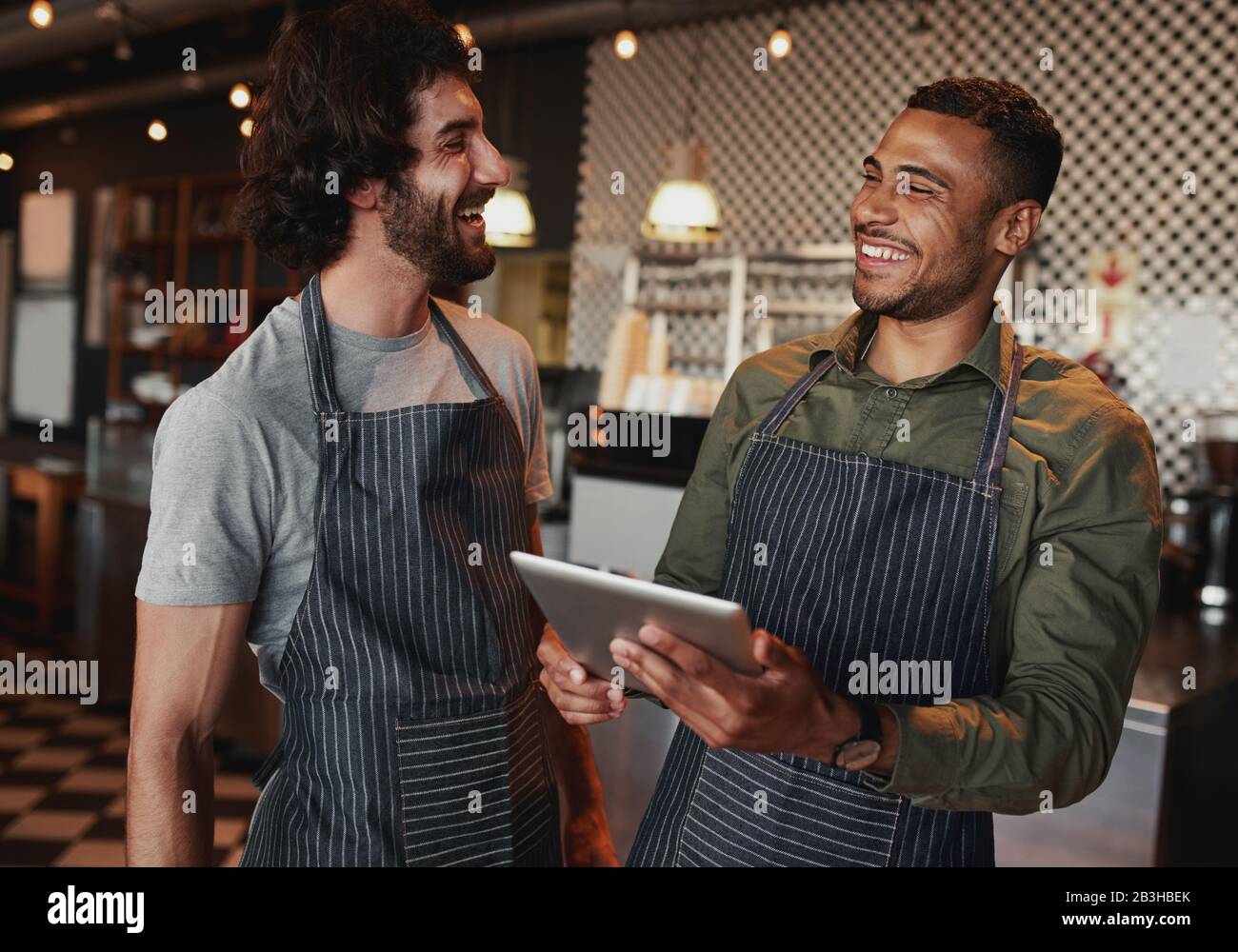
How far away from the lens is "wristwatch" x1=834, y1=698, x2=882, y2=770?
4.08ft

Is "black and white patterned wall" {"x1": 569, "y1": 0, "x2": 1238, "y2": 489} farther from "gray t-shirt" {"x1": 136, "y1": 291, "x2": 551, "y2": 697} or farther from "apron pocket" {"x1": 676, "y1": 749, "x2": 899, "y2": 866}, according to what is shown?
"apron pocket" {"x1": 676, "y1": 749, "x2": 899, "y2": 866}

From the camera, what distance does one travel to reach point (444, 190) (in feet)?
5.34

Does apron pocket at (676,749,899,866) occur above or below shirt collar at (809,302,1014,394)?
below

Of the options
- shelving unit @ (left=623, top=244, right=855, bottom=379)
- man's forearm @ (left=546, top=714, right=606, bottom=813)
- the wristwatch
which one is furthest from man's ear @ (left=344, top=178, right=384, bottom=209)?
shelving unit @ (left=623, top=244, right=855, bottom=379)

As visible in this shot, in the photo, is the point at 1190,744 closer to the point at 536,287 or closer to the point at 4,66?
the point at 536,287

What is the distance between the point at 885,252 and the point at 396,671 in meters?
0.87

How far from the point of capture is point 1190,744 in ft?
8.55

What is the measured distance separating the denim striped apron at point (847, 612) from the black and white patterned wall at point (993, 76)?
356 centimetres

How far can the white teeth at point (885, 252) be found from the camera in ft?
5.15

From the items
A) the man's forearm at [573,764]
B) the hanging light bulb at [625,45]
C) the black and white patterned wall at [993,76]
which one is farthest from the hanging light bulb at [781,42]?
the man's forearm at [573,764]

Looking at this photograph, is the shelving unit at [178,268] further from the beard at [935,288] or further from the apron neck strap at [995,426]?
the beard at [935,288]

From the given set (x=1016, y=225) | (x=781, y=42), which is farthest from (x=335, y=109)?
(x=781, y=42)

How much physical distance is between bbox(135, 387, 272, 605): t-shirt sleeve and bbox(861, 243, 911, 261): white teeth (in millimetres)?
858
